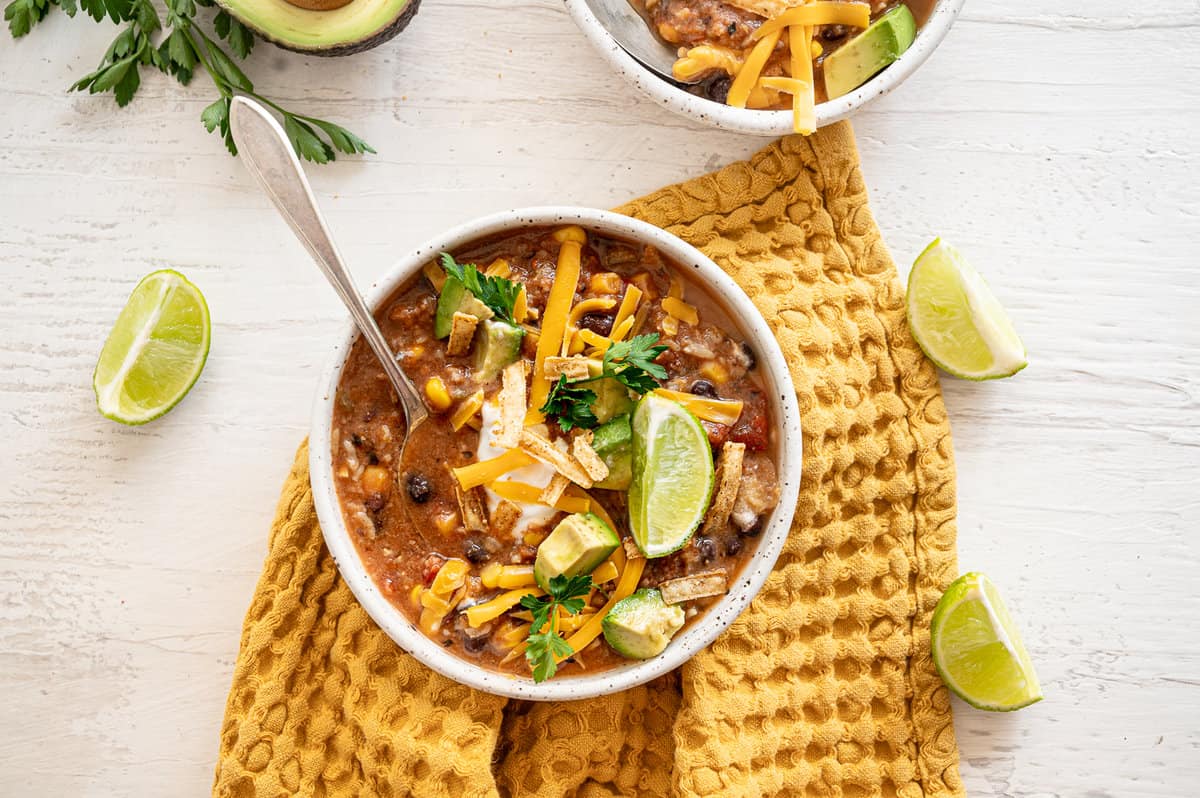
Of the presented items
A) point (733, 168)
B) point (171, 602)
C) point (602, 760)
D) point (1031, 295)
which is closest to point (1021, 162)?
point (1031, 295)

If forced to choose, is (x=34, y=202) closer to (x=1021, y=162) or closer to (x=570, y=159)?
(x=570, y=159)

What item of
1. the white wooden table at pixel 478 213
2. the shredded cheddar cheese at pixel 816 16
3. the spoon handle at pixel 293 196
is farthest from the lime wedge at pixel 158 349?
the shredded cheddar cheese at pixel 816 16

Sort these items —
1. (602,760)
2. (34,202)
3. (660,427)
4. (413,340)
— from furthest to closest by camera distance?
(34,202) → (602,760) → (413,340) → (660,427)

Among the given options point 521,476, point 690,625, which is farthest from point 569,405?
point 690,625

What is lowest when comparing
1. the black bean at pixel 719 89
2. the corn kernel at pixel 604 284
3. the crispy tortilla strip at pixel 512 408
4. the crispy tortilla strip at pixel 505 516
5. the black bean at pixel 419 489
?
the crispy tortilla strip at pixel 505 516

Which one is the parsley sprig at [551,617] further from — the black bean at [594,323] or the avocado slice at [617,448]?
the black bean at [594,323]

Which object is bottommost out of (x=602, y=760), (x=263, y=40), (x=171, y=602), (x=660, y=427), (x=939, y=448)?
(x=602, y=760)
